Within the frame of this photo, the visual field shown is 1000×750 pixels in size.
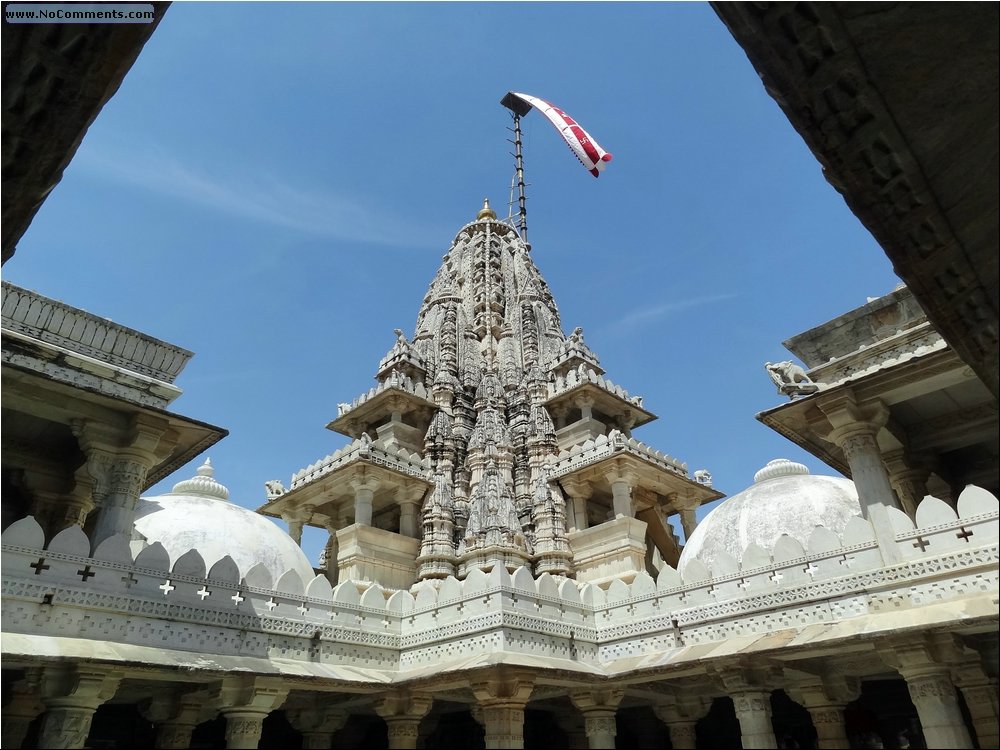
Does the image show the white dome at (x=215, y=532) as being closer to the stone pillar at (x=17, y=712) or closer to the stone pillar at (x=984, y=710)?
the stone pillar at (x=17, y=712)

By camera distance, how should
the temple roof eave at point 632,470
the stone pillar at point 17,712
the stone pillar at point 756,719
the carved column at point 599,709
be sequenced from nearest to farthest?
the stone pillar at point 17,712 < the stone pillar at point 756,719 < the carved column at point 599,709 < the temple roof eave at point 632,470

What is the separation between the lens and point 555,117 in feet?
141

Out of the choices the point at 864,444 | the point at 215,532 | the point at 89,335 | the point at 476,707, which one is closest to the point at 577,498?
the point at 215,532

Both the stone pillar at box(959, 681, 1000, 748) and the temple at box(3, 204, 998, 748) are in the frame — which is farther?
the stone pillar at box(959, 681, 1000, 748)

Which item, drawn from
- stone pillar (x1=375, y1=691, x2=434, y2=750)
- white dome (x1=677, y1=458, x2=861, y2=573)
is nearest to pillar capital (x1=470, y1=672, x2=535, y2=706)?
stone pillar (x1=375, y1=691, x2=434, y2=750)

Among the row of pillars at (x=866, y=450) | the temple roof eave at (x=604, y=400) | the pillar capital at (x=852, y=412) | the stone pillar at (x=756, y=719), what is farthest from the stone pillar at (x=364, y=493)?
the pillar capital at (x=852, y=412)

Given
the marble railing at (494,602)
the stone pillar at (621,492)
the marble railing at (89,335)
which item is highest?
the stone pillar at (621,492)

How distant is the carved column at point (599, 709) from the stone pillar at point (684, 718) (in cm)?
197

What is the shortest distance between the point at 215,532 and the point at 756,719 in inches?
531

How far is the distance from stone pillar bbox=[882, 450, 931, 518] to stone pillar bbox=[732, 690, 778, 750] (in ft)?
19.8

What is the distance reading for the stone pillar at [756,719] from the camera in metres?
11.6

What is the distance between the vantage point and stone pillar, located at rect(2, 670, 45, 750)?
431 inches

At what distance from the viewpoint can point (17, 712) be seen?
11055 mm

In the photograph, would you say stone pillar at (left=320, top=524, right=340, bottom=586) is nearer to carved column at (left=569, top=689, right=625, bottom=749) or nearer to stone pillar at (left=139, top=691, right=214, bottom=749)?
stone pillar at (left=139, top=691, right=214, bottom=749)
